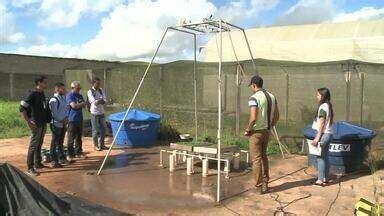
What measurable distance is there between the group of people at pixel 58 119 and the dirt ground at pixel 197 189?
356 millimetres

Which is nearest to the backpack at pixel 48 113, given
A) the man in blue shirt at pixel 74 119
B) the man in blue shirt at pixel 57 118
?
the man in blue shirt at pixel 57 118

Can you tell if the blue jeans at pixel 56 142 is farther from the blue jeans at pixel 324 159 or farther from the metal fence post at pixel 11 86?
the metal fence post at pixel 11 86

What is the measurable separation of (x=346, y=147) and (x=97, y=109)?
5.65 meters

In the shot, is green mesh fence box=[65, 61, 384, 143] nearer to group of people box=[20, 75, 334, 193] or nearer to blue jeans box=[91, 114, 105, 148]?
blue jeans box=[91, 114, 105, 148]

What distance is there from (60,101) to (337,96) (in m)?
6.83

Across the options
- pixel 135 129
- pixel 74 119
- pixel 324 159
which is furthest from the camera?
pixel 135 129


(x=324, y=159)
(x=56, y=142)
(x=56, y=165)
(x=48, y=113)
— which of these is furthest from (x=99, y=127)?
(x=324, y=159)

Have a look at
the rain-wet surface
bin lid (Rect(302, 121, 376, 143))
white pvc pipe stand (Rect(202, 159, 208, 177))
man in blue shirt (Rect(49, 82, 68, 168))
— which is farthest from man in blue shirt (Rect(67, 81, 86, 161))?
bin lid (Rect(302, 121, 376, 143))

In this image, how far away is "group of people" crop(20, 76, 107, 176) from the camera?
9133 millimetres

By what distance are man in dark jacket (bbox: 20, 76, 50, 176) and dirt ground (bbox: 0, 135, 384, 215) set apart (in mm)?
421

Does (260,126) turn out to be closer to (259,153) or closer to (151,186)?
(259,153)

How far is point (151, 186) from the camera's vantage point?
8.73 metres

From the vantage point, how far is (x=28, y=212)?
5.56m

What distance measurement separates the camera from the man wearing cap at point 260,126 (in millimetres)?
7977
